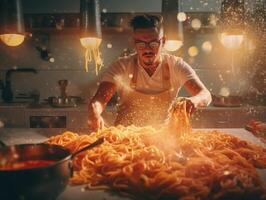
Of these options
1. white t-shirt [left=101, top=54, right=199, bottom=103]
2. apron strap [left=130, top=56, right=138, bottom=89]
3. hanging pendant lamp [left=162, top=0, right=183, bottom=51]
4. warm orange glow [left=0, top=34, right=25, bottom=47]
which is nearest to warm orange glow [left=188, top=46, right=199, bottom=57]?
white t-shirt [left=101, top=54, right=199, bottom=103]

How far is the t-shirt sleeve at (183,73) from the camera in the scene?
4069 millimetres

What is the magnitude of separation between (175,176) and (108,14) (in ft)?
16.7

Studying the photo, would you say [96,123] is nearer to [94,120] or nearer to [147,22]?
[94,120]

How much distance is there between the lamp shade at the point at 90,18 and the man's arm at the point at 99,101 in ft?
2.80

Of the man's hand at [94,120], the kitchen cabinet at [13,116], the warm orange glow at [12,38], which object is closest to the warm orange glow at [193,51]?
the kitchen cabinet at [13,116]

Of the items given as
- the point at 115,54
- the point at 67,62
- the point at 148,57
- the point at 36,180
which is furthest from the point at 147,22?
the point at 67,62

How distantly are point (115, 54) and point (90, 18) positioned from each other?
4.45 meters

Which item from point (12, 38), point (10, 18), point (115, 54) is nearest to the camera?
point (10, 18)

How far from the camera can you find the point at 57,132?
11.4 ft

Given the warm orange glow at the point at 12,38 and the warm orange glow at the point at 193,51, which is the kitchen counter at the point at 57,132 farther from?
the warm orange glow at the point at 193,51

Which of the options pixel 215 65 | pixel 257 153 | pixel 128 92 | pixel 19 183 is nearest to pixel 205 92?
pixel 128 92

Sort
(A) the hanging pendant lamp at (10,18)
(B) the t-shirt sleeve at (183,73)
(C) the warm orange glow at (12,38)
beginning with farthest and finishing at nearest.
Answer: (B) the t-shirt sleeve at (183,73) → (C) the warm orange glow at (12,38) → (A) the hanging pendant lamp at (10,18)

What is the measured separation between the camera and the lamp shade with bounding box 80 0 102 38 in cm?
254

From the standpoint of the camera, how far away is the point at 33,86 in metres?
7.00
